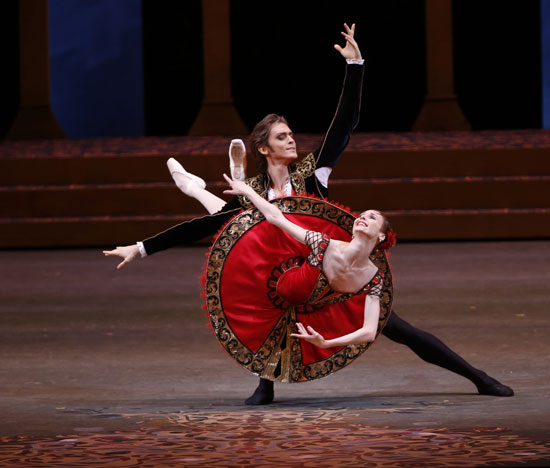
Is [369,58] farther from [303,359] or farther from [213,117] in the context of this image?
[303,359]

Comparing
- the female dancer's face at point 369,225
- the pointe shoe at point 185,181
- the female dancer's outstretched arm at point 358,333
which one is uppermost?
the pointe shoe at point 185,181

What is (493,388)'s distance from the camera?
5.50m

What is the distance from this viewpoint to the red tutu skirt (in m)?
5.15

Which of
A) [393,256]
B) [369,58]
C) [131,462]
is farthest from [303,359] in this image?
[369,58]

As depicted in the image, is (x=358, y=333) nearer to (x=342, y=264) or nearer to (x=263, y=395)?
(x=342, y=264)

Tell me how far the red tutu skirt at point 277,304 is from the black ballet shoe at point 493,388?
655 mm

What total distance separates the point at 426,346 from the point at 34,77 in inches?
469

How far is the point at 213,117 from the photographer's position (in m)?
16.0

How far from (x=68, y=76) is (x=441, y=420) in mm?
14145

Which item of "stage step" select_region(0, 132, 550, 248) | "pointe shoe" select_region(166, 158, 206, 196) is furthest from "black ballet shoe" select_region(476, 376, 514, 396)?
"stage step" select_region(0, 132, 550, 248)

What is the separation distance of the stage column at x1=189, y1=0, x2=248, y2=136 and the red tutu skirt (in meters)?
10.8

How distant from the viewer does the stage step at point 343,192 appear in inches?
501

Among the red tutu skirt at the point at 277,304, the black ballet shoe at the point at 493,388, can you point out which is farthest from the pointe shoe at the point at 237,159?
the black ballet shoe at the point at 493,388

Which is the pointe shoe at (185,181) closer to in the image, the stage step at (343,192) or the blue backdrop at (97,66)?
the stage step at (343,192)
